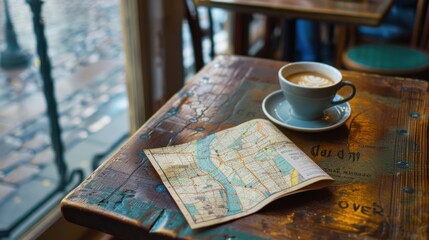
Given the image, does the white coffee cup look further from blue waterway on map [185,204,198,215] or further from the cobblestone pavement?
the cobblestone pavement

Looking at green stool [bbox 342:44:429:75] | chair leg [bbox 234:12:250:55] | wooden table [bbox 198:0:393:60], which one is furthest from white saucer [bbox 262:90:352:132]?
chair leg [bbox 234:12:250:55]

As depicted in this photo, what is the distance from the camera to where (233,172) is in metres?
0.82

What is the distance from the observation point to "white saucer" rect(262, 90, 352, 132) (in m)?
0.96

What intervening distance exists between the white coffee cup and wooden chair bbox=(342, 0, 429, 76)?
1189 mm

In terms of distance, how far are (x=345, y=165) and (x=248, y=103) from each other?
309 mm

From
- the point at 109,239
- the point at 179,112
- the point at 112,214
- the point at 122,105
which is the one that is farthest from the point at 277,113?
the point at 122,105

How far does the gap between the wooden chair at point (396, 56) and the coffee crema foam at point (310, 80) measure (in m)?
1.19

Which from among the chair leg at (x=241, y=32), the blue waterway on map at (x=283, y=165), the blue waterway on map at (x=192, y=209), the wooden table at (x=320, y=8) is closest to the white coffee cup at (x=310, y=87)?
the blue waterway on map at (x=283, y=165)

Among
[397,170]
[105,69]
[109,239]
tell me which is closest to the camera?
[397,170]

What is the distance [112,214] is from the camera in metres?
0.72

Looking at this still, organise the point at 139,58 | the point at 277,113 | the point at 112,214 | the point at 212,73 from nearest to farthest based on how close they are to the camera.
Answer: the point at 112,214 < the point at 277,113 < the point at 212,73 < the point at 139,58

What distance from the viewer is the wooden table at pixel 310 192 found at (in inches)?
27.6

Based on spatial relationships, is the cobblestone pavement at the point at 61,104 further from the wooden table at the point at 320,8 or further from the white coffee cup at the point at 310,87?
the white coffee cup at the point at 310,87

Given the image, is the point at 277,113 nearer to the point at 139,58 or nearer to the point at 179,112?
the point at 179,112
